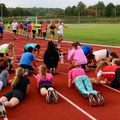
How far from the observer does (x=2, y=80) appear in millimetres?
11773

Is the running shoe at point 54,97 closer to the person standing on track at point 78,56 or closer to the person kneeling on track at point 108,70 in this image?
the person kneeling on track at point 108,70

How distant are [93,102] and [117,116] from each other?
0.98 m

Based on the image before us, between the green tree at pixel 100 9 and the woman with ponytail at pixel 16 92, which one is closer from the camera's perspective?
the woman with ponytail at pixel 16 92

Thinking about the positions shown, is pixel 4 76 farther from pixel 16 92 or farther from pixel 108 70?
pixel 108 70

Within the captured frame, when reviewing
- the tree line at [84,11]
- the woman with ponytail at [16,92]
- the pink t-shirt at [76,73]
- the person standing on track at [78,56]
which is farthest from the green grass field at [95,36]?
the tree line at [84,11]

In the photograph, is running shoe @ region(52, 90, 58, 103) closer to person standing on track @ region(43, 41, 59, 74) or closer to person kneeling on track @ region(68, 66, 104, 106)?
person kneeling on track @ region(68, 66, 104, 106)

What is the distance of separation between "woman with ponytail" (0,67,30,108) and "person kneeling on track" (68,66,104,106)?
159cm

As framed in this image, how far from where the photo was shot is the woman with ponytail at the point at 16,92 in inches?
376

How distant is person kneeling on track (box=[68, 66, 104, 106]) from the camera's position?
9.69 meters

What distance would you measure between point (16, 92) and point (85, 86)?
2.13 metres

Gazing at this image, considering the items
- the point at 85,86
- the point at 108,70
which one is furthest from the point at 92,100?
the point at 108,70

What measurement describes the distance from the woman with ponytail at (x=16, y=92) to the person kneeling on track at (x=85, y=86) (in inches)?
62.7

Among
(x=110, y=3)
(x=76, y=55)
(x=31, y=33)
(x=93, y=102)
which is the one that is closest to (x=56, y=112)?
(x=93, y=102)

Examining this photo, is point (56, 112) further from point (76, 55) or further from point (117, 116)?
point (76, 55)
